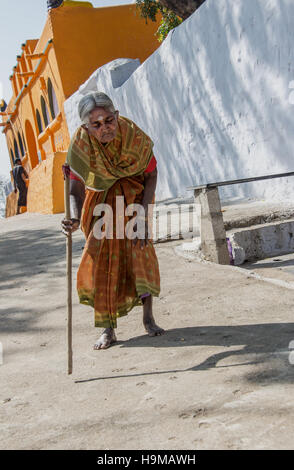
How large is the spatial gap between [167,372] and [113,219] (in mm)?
1104

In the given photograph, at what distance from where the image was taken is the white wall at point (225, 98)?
21.6 ft

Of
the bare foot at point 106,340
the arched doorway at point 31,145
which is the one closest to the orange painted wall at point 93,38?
the arched doorway at point 31,145

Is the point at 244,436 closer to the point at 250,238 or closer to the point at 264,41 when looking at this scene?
the point at 250,238

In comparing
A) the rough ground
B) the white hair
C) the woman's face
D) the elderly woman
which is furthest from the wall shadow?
the white hair

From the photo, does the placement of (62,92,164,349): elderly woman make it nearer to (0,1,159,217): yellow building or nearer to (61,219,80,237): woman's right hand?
(61,219,80,237): woman's right hand

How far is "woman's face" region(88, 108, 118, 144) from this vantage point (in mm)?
3221

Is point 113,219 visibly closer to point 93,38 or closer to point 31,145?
point 93,38

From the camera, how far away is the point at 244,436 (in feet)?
6.39

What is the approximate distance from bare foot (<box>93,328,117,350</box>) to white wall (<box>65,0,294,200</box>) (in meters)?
3.84

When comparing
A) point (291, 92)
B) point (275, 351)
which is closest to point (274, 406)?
point (275, 351)

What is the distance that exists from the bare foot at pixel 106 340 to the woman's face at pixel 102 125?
1234 mm

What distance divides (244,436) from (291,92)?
520 centimetres

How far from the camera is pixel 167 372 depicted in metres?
2.82

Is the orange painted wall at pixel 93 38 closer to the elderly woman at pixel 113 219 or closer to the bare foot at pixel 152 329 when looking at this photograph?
the elderly woman at pixel 113 219
